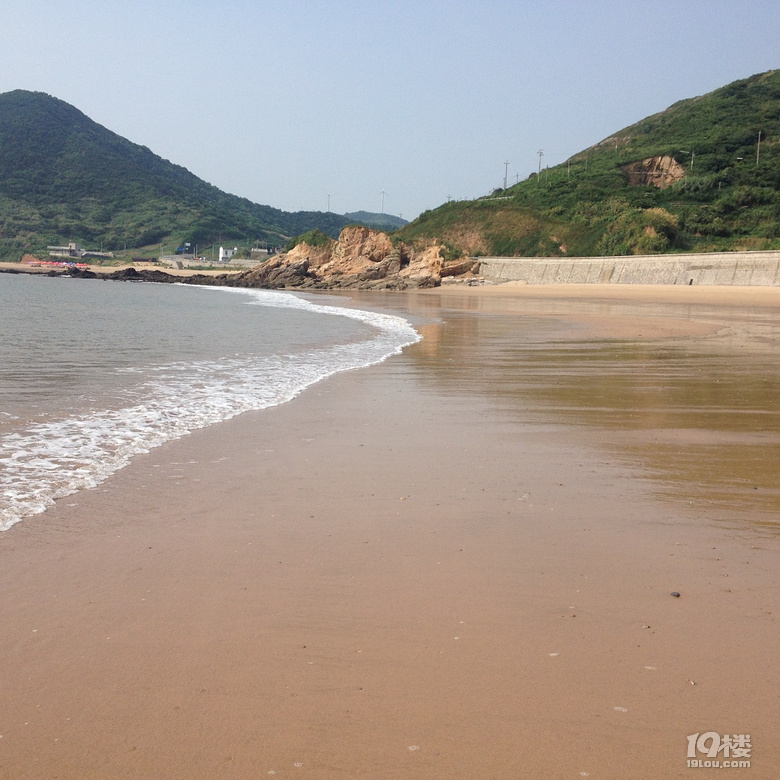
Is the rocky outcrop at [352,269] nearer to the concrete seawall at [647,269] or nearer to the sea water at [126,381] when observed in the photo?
the concrete seawall at [647,269]

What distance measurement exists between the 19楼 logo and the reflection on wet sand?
212 centimetres

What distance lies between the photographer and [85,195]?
137m

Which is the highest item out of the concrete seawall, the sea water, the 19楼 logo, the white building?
the white building

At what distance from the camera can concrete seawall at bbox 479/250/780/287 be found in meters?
36.7

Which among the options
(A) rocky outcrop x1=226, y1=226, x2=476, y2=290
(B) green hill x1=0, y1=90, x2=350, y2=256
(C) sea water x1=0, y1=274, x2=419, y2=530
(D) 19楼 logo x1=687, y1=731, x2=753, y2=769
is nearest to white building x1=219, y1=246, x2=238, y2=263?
(B) green hill x1=0, y1=90, x2=350, y2=256

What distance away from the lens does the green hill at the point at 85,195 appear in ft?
396

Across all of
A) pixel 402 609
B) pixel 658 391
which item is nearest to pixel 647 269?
pixel 658 391

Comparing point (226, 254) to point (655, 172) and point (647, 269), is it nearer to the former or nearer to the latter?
point (655, 172)

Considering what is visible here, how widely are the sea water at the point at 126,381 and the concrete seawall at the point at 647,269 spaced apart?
25.0m

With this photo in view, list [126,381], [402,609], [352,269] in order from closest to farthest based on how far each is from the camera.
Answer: [402,609] < [126,381] < [352,269]

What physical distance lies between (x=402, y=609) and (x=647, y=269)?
149ft

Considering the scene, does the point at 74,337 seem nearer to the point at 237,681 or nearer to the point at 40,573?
the point at 40,573

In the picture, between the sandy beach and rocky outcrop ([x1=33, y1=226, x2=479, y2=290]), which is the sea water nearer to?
the sandy beach

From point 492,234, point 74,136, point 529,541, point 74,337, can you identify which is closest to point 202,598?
point 529,541
